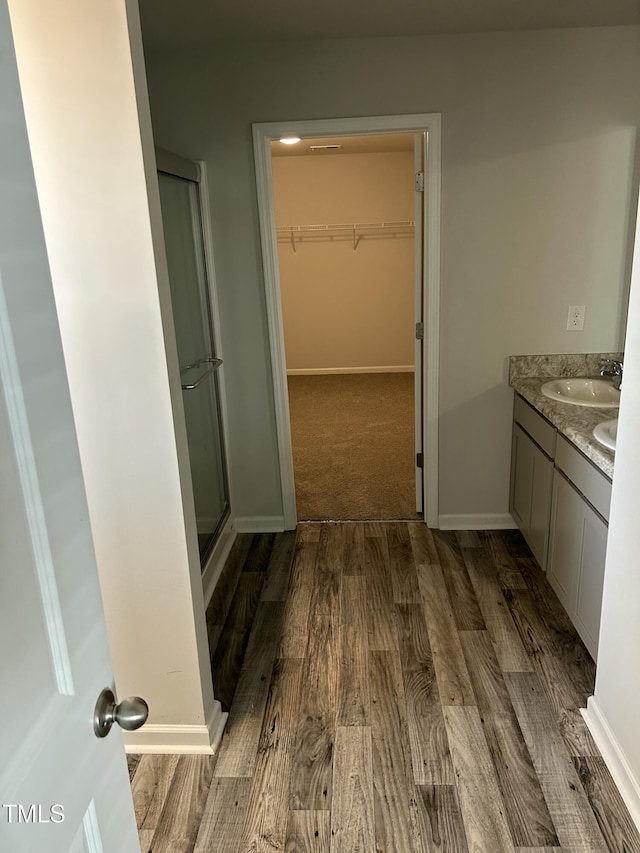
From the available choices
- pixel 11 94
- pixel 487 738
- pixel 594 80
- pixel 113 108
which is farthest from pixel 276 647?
pixel 594 80

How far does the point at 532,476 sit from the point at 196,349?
Result: 1.68m

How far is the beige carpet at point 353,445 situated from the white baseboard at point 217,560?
0.46m

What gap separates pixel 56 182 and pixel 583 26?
2.43 metres

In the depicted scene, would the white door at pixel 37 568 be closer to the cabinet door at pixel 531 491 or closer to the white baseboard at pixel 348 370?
the cabinet door at pixel 531 491

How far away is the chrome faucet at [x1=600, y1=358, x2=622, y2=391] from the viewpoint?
3.03 metres

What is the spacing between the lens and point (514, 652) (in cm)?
241

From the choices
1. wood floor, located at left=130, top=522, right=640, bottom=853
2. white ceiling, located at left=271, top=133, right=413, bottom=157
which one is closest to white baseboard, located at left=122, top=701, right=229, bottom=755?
wood floor, located at left=130, top=522, right=640, bottom=853

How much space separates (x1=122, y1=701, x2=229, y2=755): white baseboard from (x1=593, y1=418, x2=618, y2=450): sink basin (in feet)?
5.22

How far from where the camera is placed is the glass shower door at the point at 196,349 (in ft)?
8.86

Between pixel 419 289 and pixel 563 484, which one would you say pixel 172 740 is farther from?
pixel 419 289

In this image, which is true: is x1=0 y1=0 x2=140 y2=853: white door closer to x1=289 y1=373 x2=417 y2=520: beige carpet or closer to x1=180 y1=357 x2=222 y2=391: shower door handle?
x1=180 y1=357 x2=222 y2=391: shower door handle

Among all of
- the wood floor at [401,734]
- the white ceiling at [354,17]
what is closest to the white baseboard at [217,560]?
the wood floor at [401,734]

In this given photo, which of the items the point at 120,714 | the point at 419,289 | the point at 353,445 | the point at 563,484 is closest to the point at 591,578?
the point at 563,484

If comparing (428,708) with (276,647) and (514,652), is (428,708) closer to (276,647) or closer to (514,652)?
(514,652)
